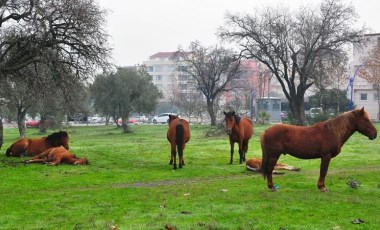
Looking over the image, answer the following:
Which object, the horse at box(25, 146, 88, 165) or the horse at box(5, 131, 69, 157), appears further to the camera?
the horse at box(5, 131, 69, 157)

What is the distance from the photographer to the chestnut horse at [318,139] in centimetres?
1072

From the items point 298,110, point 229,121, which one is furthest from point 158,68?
point 229,121

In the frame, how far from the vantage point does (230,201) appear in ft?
31.6

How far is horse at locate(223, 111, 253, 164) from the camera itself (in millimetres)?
16094

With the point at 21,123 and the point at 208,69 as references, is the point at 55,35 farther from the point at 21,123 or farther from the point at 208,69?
the point at 208,69

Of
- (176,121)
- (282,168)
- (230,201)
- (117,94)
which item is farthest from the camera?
(117,94)

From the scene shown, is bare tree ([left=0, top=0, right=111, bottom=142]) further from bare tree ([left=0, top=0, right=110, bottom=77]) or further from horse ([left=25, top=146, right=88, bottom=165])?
horse ([left=25, top=146, right=88, bottom=165])

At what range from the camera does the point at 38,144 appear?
1873 centimetres

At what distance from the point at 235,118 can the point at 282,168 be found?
3.15 m

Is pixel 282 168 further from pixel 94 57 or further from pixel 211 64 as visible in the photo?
pixel 211 64

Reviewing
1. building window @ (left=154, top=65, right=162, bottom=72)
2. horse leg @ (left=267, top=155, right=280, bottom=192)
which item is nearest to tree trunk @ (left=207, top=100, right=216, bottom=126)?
horse leg @ (left=267, top=155, right=280, bottom=192)

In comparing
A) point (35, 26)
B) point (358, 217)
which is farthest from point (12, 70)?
point (358, 217)

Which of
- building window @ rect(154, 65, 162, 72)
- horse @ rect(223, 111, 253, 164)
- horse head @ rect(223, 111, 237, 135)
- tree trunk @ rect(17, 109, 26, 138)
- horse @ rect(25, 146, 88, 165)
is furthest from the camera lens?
building window @ rect(154, 65, 162, 72)

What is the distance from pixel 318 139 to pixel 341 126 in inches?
25.3
